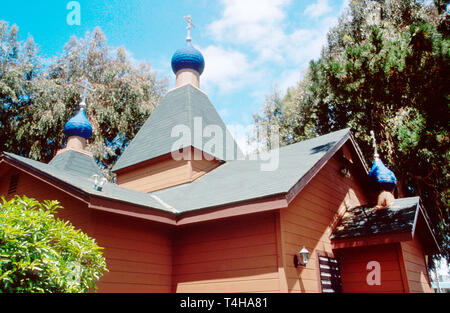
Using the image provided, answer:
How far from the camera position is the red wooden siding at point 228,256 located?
6.57 m

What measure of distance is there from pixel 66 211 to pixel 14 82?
1454 cm

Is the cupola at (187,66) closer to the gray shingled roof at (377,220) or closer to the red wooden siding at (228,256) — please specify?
the red wooden siding at (228,256)

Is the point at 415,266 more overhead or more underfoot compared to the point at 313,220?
more underfoot

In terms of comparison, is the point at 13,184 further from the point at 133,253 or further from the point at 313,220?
the point at 313,220

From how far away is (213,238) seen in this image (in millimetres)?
7414

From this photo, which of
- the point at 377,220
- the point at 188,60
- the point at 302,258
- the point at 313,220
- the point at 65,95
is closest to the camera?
the point at 302,258

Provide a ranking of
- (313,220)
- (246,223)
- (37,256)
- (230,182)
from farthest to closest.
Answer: (230,182), (313,220), (246,223), (37,256)

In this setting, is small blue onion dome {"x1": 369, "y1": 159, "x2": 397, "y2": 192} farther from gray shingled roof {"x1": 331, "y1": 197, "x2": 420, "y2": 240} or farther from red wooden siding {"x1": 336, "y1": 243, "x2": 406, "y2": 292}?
red wooden siding {"x1": 336, "y1": 243, "x2": 406, "y2": 292}

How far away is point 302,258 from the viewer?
671cm

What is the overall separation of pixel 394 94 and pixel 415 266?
770 centimetres

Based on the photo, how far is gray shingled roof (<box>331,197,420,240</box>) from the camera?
25.1ft

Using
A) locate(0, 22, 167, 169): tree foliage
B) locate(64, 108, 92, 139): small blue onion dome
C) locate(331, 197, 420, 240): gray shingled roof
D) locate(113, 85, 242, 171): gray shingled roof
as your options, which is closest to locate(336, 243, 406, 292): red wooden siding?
locate(331, 197, 420, 240): gray shingled roof

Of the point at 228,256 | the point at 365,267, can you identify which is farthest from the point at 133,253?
the point at 365,267
